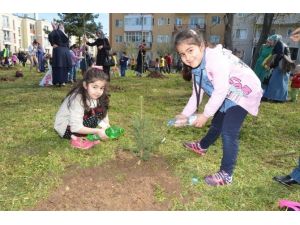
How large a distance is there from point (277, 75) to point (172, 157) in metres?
5.60

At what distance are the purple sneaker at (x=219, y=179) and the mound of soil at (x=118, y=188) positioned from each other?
329 mm

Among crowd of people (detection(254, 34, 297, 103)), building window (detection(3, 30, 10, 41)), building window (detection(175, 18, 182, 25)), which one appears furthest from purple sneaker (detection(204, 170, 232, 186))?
building window (detection(3, 30, 10, 41))

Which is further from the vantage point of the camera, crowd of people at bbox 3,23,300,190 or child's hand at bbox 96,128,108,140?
child's hand at bbox 96,128,108,140

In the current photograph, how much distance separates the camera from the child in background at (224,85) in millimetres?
2674

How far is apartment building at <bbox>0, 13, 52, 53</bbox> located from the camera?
→ 70.5m

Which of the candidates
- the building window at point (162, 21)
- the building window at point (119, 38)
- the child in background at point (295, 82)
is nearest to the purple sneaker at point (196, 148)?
the child in background at point (295, 82)

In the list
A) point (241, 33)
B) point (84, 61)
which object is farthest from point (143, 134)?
point (241, 33)

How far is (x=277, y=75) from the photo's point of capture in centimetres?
801

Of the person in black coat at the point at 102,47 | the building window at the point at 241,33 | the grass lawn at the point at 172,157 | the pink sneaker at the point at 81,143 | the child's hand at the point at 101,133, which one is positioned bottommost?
the grass lawn at the point at 172,157

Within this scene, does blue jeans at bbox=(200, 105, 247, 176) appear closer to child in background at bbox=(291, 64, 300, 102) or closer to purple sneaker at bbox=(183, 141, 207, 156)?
purple sneaker at bbox=(183, 141, 207, 156)

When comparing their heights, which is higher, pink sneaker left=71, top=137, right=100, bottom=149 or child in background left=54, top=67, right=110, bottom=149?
child in background left=54, top=67, right=110, bottom=149

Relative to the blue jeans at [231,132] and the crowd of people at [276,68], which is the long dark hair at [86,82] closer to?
the blue jeans at [231,132]

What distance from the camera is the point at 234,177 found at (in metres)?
3.13

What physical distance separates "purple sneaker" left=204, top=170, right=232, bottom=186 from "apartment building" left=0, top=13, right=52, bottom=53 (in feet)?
243
